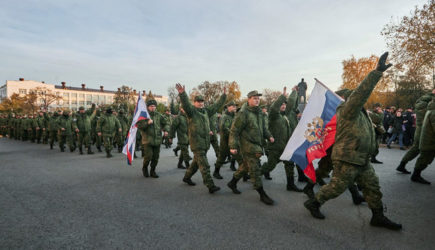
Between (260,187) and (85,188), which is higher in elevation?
(260,187)

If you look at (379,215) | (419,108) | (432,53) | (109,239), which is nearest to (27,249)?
(109,239)

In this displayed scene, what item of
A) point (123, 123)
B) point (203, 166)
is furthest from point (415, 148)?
point (123, 123)

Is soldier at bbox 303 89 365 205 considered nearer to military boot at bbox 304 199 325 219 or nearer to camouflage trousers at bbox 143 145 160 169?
military boot at bbox 304 199 325 219

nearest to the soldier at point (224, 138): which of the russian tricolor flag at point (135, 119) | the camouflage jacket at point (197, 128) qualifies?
the camouflage jacket at point (197, 128)

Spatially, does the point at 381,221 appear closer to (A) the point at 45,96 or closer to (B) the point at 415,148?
(B) the point at 415,148

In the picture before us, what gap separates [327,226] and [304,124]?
1561mm

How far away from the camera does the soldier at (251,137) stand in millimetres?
4488

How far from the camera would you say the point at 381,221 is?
131 inches

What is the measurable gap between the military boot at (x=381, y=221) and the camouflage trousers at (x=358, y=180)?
0.31 ft

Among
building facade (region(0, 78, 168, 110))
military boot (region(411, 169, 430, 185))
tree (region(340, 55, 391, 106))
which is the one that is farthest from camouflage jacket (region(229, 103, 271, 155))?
building facade (region(0, 78, 168, 110))

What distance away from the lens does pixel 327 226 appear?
11.3 feet

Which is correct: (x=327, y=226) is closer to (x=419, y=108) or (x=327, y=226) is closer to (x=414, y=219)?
(x=414, y=219)

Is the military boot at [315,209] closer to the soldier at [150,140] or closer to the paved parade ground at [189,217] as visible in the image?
the paved parade ground at [189,217]

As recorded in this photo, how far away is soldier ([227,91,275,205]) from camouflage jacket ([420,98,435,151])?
11.4 feet
